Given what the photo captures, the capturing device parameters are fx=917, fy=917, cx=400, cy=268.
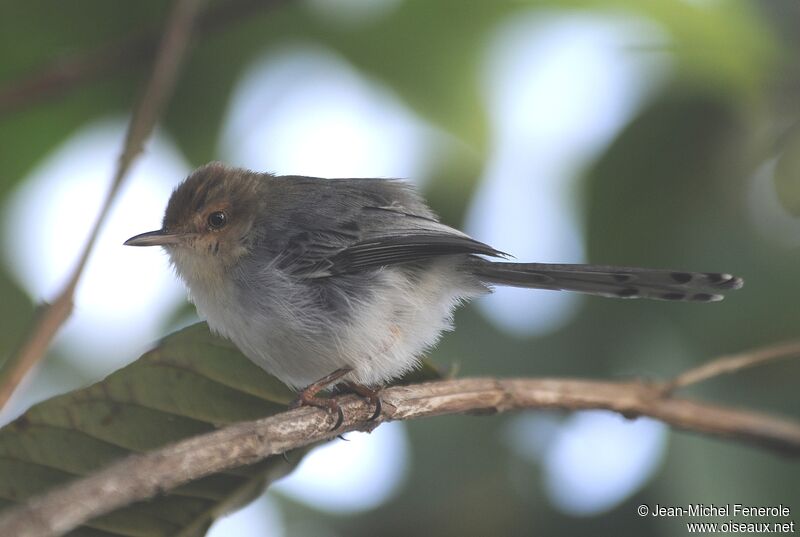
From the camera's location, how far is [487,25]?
418 centimetres

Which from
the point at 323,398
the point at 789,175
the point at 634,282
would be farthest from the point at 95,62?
the point at 789,175

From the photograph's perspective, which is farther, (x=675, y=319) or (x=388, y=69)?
(x=388, y=69)

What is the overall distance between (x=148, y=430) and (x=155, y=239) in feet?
3.92

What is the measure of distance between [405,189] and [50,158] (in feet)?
5.13

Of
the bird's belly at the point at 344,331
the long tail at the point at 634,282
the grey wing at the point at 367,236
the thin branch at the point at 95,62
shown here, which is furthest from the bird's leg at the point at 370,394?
the thin branch at the point at 95,62

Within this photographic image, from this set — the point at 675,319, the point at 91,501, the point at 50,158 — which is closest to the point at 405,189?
the point at 675,319

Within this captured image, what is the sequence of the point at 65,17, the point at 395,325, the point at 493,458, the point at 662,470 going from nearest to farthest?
the point at 662,470, the point at 493,458, the point at 395,325, the point at 65,17

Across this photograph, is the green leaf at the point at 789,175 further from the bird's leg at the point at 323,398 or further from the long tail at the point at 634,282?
the bird's leg at the point at 323,398

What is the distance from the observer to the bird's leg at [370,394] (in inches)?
118

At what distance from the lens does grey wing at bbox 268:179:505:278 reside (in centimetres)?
359

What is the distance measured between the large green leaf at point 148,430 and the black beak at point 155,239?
807mm

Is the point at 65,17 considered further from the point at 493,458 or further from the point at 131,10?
the point at 493,458

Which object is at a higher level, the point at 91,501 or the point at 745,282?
the point at 745,282

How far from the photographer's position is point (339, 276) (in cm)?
371
